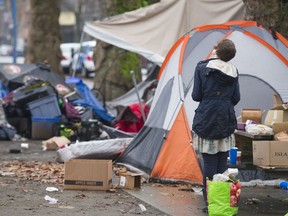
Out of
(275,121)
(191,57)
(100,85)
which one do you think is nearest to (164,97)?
(191,57)

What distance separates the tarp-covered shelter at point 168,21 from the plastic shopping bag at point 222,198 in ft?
21.9

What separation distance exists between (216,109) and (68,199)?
209 cm

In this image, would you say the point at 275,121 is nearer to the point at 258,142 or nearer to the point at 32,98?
the point at 258,142

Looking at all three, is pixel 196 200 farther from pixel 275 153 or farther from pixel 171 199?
pixel 275 153

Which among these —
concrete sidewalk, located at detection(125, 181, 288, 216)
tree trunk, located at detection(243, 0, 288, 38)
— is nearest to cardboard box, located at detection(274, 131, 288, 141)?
concrete sidewalk, located at detection(125, 181, 288, 216)

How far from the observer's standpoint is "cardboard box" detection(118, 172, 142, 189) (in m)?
10.3

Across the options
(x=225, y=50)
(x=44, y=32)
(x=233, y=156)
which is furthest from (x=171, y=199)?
(x=44, y=32)

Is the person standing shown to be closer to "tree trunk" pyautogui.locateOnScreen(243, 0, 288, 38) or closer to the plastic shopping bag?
the plastic shopping bag

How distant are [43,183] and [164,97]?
6.95ft

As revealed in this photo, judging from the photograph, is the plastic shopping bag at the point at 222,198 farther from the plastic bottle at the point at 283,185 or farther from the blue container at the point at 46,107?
the blue container at the point at 46,107

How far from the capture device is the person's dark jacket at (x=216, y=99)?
8.58m

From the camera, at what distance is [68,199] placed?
950cm

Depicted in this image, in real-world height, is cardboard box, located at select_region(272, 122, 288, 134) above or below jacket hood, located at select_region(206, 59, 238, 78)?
below

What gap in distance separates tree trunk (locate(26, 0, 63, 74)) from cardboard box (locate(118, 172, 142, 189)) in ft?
50.2
